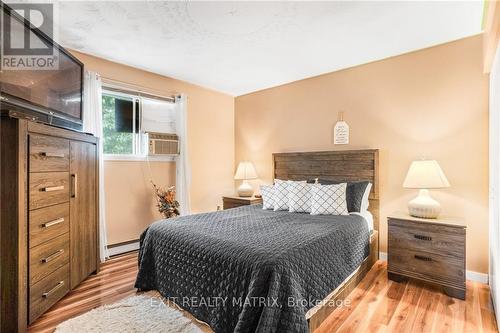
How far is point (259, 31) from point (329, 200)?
74.9 inches

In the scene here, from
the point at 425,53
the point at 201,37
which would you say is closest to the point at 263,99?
the point at 201,37

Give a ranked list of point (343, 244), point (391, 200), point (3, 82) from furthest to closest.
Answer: point (391, 200) < point (343, 244) < point (3, 82)

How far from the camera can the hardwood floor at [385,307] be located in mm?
1821

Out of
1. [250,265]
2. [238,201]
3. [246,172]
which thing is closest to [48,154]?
[250,265]

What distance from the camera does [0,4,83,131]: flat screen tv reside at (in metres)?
1.83

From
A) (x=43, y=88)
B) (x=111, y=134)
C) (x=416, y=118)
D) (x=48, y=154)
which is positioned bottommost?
(x=48, y=154)

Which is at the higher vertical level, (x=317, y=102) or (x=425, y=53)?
(x=425, y=53)

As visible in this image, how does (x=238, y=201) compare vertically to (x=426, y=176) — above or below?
below

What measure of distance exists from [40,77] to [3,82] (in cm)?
38

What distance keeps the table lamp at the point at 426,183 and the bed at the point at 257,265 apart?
0.53 meters

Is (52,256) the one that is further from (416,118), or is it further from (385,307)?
(416,118)

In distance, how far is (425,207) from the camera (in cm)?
245

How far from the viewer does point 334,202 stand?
2.73 meters

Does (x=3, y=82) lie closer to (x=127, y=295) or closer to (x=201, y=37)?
(x=201, y=37)
